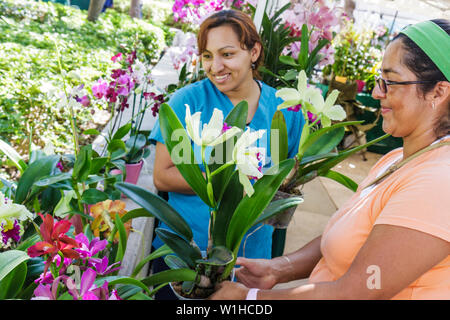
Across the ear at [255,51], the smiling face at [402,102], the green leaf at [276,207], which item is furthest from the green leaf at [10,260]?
the ear at [255,51]

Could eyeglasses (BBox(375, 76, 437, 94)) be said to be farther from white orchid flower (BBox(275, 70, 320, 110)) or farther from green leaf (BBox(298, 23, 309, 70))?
green leaf (BBox(298, 23, 309, 70))

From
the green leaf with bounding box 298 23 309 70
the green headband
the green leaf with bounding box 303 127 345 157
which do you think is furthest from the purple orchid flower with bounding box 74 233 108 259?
the green leaf with bounding box 298 23 309 70

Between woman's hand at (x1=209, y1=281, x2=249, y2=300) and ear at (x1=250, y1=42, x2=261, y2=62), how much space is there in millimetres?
963

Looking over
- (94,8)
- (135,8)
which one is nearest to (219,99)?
(94,8)

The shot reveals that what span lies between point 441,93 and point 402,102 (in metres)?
0.08

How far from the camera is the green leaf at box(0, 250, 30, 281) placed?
0.67m

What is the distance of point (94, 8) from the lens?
7359 millimetres

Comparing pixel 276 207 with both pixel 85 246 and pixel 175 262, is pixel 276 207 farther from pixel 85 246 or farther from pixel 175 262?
pixel 85 246

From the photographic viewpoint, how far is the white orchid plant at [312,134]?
0.92 m

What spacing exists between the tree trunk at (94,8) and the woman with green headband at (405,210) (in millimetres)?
7350

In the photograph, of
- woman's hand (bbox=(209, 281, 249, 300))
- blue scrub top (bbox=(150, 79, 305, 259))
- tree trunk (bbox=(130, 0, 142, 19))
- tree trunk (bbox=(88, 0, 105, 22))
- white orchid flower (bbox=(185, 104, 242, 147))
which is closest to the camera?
white orchid flower (bbox=(185, 104, 242, 147))

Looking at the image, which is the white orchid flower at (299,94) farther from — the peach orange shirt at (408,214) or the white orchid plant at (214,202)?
the peach orange shirt at (408,214)

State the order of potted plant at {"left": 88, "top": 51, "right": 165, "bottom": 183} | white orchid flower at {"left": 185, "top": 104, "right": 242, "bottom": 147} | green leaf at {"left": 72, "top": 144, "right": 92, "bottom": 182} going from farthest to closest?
1. potted plant at {"left": 88, "top": 51, "right": 165, "bottom": 183}
2. green leaf at {"left": 72, "top": 144, "right": 92, "bottom": 182}
3. white orchid flower at {"left": 185, "top": 104, "right": 242, "bottom": 147}
